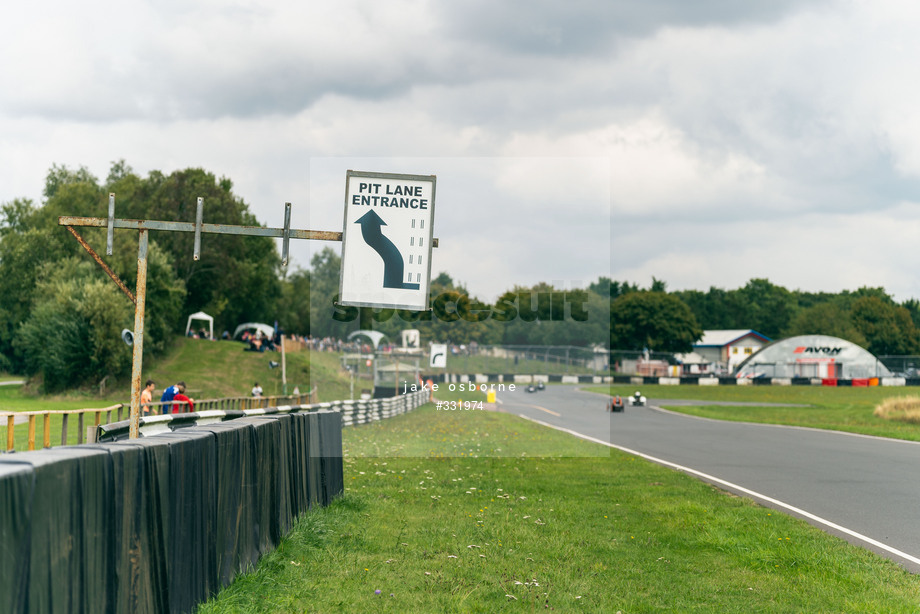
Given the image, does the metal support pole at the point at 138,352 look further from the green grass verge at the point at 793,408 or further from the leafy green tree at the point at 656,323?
the leafy green tree at the point at 656,323

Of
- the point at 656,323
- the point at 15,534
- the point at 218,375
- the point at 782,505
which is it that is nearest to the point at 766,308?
the point at 656,323

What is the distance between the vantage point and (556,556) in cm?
863

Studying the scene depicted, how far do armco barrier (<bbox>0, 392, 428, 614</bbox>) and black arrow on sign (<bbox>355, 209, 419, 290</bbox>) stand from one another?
366 centimetres

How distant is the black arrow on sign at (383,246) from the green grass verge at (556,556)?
120 inches

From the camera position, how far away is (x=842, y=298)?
161m

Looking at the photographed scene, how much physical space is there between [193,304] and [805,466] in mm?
68702

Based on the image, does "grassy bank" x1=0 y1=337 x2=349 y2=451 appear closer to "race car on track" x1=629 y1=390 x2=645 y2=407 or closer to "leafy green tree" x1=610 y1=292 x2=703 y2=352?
"race car on track" x1=629 y1=390 x2=645 y2=407

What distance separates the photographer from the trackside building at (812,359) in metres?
85.2

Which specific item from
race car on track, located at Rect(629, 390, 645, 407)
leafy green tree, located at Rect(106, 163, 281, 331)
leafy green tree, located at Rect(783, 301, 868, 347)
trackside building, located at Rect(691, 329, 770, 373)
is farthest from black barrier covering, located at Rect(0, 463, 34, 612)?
trackside building, located at Rect(691, 329, 770, 373)

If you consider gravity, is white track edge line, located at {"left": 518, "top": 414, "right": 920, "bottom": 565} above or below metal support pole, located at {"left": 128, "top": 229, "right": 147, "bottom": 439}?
below

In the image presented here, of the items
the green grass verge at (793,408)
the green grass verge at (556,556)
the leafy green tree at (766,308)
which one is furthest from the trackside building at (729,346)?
the green grass verge at (556,556)

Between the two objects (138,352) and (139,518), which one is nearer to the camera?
(139,518)

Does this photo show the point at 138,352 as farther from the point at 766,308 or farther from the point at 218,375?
the point at 766,308

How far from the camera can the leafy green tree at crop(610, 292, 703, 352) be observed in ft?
376
